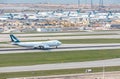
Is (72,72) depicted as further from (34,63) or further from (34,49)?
(34,49)

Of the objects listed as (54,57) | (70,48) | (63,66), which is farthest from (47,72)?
(70,48)

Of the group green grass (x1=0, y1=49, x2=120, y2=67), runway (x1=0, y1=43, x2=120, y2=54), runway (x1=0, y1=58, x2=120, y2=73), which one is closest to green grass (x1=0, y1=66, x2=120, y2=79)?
runway (x1=0, y1=58, x2=120, y2=73)

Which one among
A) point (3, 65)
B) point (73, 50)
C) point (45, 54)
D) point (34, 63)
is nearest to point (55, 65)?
point (34, 63)

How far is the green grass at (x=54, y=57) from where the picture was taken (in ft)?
242

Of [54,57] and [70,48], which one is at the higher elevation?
[54,57]

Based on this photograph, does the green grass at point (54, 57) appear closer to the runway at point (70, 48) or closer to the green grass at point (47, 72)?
the runway at point (70, 48)

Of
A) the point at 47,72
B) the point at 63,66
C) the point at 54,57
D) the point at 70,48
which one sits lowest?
the point at 70,48

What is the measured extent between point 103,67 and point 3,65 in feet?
56.2

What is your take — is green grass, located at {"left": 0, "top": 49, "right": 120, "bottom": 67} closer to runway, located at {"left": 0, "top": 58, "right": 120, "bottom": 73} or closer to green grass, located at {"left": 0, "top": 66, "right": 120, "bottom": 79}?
runway, located at {"left": 0, "top": 58, "right": 120, "bottom": 73}

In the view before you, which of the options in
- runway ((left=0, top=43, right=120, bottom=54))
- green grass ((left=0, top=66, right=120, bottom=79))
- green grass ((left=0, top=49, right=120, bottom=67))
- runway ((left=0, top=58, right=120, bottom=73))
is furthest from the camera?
runway ((left=0, top=43, right=120, bottom=54))

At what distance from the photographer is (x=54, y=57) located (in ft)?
262

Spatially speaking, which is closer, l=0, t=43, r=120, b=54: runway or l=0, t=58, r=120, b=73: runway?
l=0, t=58, r=120, b=73: runway

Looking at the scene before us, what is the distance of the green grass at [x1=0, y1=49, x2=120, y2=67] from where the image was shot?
73812 mm

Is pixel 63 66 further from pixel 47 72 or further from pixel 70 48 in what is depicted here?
pixel 70 48
